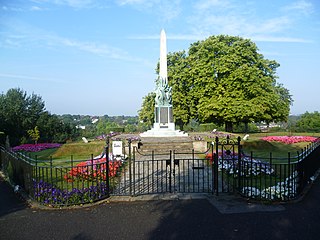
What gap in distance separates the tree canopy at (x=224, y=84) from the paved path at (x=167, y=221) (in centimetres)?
2126

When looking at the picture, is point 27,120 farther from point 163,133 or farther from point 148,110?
point 163,133

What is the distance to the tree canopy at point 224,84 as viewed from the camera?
28.1 meters

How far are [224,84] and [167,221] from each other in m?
25.2

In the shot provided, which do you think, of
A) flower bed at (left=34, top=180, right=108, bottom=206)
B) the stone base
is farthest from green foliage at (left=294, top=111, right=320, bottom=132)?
flower bed at (left=34, top=180, right=108, bottom=206)

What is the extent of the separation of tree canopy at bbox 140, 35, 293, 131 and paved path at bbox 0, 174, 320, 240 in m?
21.3

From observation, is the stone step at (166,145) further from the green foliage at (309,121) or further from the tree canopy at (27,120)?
the green foliage at (309,121)

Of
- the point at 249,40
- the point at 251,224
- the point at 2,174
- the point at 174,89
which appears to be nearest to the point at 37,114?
the point at 174,89

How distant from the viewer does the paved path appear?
17.1 ft

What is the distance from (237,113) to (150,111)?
10555 millimetres

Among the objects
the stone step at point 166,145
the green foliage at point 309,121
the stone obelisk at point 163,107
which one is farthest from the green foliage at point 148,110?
the green foliage at point 309,121

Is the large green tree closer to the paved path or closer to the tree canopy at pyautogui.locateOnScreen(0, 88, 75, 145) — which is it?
the tree canopy at pyautogui.locateOnScreen(0, 88, 75, 145)

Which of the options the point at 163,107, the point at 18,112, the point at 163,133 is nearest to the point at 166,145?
the point at 163,133

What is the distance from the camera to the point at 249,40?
30.7 m

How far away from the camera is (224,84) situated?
2944cm
